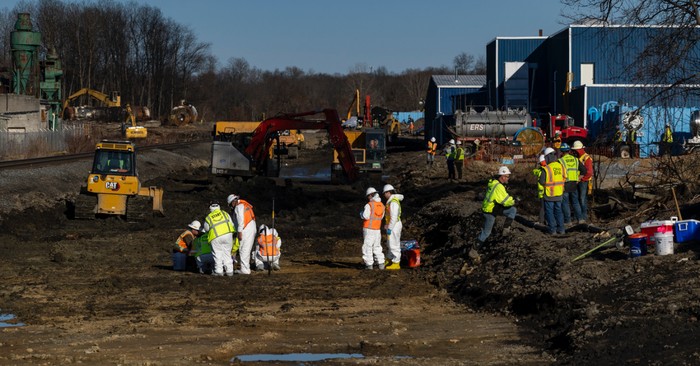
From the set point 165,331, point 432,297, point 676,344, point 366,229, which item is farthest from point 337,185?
point 676,344

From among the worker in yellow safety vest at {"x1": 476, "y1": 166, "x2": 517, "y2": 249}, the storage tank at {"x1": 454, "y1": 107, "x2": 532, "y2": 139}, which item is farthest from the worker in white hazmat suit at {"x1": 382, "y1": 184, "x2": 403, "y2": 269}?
the storage tank at {"x1": 454, "y1": 107, "x2": 532, "y2": 139}

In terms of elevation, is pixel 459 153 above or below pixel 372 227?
above

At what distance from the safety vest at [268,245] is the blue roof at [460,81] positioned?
62.9 m

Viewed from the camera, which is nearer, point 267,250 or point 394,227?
point 267,250

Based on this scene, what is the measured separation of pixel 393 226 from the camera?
827 inches

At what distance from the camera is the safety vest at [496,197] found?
20484 mm

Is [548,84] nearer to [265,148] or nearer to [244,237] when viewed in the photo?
[265,148]

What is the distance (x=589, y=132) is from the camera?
2328 inches

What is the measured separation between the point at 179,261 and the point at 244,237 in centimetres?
166

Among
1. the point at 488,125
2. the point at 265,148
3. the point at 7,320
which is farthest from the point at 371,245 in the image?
the point at 488,125

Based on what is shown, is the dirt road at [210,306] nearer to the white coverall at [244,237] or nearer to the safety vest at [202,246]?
the white coverall at [244,237]

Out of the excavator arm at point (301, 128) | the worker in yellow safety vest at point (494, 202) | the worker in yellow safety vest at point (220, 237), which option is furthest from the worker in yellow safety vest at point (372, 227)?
the excavator arm at point (301, 128)

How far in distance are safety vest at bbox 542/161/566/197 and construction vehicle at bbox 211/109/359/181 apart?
20.5m

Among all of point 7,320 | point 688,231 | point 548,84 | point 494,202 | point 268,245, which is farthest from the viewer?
point 548,84
